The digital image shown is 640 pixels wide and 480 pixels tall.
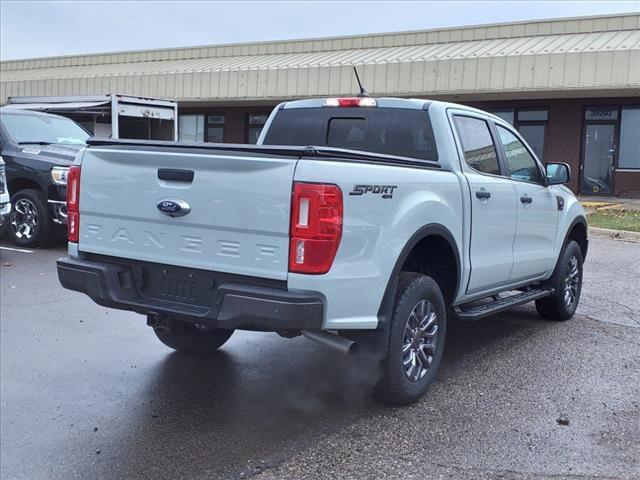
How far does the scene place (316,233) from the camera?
141 inches

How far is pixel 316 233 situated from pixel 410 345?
1211mm

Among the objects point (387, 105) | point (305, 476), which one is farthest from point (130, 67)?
point (305, 476)

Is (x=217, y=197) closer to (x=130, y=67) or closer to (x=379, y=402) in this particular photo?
(x=379, y=402)

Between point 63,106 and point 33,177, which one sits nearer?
point 33,177

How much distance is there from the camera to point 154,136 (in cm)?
1706

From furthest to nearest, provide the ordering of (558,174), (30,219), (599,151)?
(599,151)
(30,219)
(558,174)

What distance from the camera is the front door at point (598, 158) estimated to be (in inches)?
783

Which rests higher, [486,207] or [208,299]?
[486,207]

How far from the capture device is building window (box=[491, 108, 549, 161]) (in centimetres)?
2083

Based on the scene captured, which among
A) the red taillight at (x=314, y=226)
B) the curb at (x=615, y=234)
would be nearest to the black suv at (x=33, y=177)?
the red taillight at (x=314, y=226)

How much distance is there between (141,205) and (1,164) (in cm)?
610

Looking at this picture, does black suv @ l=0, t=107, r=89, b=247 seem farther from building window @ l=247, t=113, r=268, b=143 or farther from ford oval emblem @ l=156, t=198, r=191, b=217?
building window @ l=247, t=113, r=268, b=143

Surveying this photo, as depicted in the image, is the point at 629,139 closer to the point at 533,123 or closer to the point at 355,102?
the point at 533,123

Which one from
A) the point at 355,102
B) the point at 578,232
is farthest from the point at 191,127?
the point at 355,102
